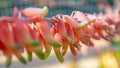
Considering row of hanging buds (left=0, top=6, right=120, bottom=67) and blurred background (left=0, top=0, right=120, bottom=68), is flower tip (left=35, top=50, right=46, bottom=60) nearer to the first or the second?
row of hanging buds (left=0, top=6, right=120, bottom=67)

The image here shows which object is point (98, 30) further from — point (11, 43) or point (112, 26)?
point (11, 43)

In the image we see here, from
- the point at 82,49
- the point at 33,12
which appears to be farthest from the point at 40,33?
the point at 82,49

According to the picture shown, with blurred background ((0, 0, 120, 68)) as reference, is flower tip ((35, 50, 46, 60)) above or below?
above

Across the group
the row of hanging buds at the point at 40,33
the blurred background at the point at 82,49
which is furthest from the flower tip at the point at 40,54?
the blurred background at the point at 82,49

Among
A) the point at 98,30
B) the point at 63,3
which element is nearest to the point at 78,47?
the point at 98,30

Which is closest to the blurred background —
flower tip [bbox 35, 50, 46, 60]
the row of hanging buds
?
the row of hanging buds

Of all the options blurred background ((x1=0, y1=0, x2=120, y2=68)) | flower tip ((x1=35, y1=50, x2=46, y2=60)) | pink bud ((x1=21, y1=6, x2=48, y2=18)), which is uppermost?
pink bud ((x1=21, y1=6, x2=48, y2=18))
